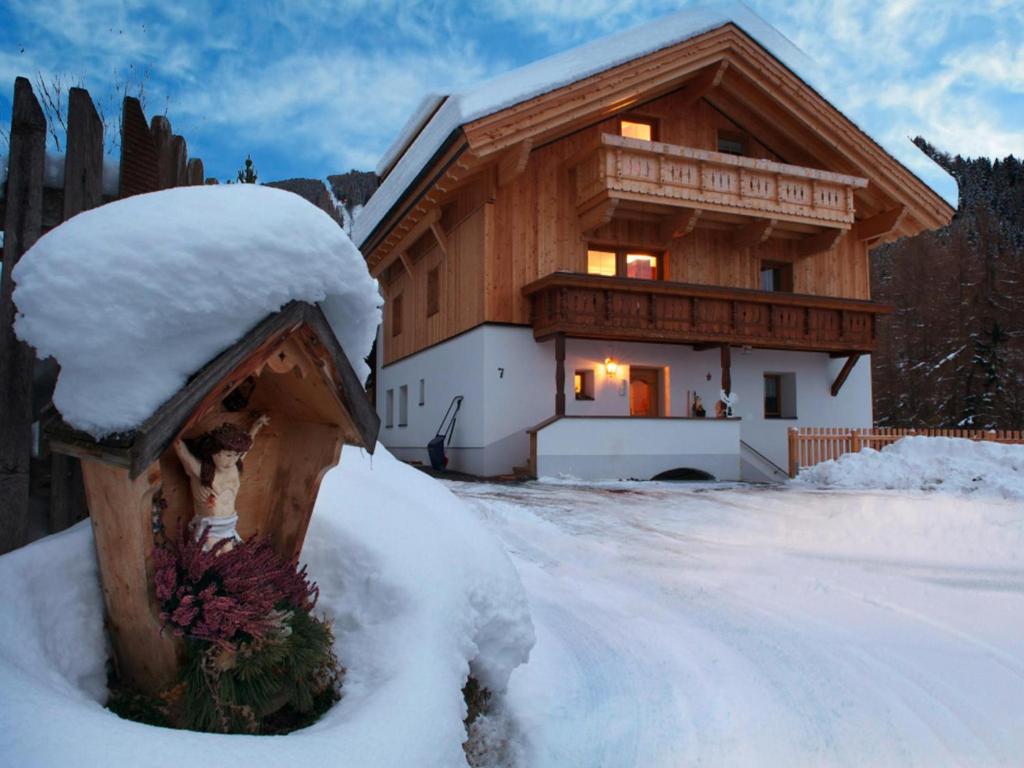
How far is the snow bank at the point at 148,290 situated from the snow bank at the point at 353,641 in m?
0.60

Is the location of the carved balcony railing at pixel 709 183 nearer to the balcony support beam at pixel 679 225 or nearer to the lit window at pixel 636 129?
the balcony support beam at pixel 679 225

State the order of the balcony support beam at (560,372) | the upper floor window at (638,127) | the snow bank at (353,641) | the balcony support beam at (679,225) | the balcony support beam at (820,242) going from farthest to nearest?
the balcony support beam at (820,242)
the upper floor window at (638,127)
the balcony support beam at (679,225)
the balcony support beam at (560,372)
the snow bank at (353,641)

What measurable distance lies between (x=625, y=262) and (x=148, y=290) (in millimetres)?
16139

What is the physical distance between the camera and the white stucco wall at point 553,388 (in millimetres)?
15641

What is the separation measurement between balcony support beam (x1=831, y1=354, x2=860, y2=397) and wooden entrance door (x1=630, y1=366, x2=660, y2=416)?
511 centimetres

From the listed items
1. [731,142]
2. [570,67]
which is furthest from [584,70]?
[731,142]

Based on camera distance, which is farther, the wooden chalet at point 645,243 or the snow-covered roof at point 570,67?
the wooden chalet at point 645,243

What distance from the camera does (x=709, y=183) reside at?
16156mm

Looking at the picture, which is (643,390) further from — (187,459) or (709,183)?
(187,459)

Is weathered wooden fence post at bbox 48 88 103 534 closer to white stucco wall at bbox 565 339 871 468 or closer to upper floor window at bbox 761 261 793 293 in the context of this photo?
white stucco wall at bbox 565 339 871 468

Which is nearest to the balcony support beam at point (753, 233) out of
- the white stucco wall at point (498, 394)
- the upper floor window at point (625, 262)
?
the upper floor window at point (625, 262)

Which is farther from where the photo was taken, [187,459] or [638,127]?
[638,127]

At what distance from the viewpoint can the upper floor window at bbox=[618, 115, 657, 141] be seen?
17.6m

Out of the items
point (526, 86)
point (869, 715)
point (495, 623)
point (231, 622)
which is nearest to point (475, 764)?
point (495, 623)
